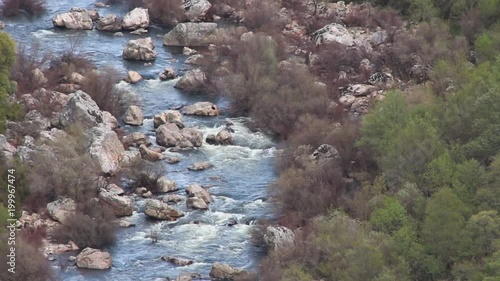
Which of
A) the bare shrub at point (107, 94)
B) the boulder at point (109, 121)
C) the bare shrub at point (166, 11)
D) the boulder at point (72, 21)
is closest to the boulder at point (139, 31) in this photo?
the bare shrub at point (166, 11)

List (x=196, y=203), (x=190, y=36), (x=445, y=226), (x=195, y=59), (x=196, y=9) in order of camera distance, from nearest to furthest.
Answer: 1. (x=445, y=226)
2. (x=196, y=203)
3. (x=195, y=59)
4. (x=190, y=36)
5. (x=196, y=9)

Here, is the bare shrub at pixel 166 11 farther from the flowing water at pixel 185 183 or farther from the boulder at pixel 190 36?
Result: the flowing water at pixel 185 183

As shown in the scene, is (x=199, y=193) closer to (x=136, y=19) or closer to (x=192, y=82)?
(x=192, y=82)

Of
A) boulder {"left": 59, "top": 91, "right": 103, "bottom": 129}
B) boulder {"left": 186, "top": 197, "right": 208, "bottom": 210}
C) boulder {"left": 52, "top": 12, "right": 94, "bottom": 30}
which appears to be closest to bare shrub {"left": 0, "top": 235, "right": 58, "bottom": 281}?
boulder {"left": 186, "top": 197, "right": 208, "bottom": 210}

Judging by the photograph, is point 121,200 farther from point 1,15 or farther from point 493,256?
point 1,15

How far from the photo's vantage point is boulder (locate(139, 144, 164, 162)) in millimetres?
37188

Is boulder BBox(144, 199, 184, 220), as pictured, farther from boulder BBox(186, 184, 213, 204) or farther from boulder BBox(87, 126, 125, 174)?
boulder BBox(87, 126, 125, 174)

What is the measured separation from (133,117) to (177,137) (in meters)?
2.95

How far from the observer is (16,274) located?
27547mm

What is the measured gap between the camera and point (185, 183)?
35.5 m

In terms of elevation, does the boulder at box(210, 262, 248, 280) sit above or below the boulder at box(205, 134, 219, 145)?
above

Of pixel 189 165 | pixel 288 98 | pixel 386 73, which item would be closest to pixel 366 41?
Result: pixel 386 73

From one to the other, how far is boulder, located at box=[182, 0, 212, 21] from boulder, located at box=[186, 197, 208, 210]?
78.1ft

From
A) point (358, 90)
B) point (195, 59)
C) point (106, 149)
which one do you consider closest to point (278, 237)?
point (106, 149)
